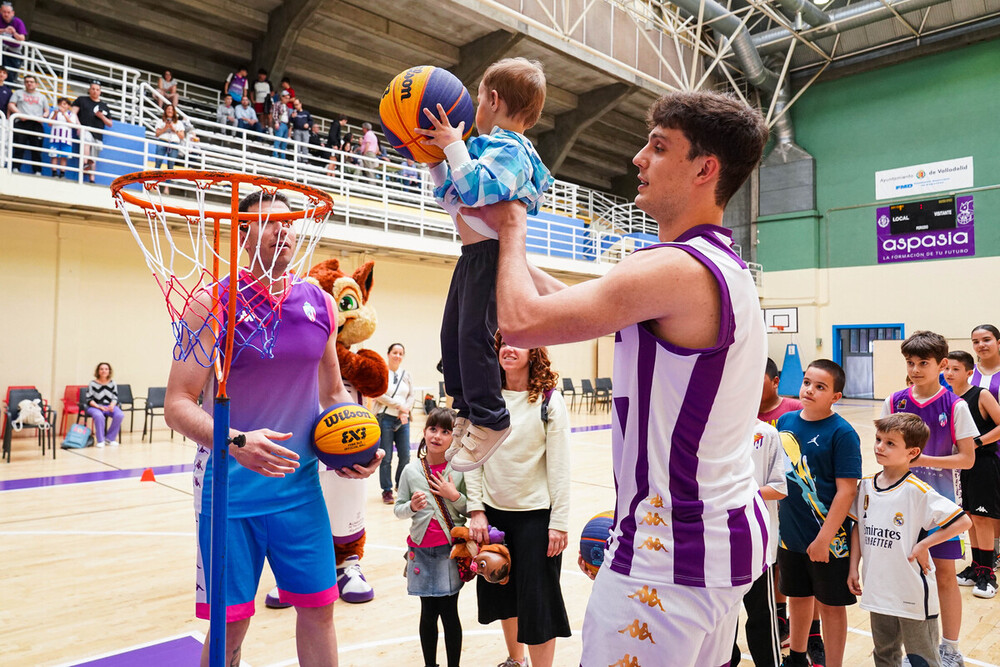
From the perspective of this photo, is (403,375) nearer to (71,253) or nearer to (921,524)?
(921,524)

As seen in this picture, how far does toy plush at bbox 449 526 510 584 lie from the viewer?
291 centimetres

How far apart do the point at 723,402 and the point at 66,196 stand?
10.6m

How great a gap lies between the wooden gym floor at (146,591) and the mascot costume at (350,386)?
8.4 inches

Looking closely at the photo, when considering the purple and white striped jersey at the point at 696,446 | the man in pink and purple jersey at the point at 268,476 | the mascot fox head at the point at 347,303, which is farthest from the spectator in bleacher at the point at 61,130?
the purple and white striped jersey at the point at 696,446

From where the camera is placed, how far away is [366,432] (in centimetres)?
257

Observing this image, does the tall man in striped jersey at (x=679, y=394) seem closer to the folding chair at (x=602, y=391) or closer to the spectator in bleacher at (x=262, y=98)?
the spectator in bleacher at (x=262, y=98)

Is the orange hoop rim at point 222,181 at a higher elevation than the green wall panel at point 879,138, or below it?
below

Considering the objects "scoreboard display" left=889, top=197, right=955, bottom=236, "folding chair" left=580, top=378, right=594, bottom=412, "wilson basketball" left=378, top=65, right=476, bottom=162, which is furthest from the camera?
"scoreboard display" left=889, top=197, right=955, bottom=236

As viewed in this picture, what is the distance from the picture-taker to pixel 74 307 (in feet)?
36.1

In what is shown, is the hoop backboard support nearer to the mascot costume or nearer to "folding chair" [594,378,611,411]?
"folding chair" [594,378,611,411]

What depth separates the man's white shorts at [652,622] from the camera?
1.43m

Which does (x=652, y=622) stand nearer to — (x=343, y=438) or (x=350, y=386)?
(x=343, y=438)

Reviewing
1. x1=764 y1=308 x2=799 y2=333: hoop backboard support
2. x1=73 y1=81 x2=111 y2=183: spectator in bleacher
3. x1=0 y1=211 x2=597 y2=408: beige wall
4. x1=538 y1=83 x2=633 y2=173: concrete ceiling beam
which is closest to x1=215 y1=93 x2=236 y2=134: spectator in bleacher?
x1=73 y1=81 x2=111 y2=183: spectator in bleacher

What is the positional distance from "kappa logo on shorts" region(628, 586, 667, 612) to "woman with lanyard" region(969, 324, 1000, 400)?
4593 millimetres
